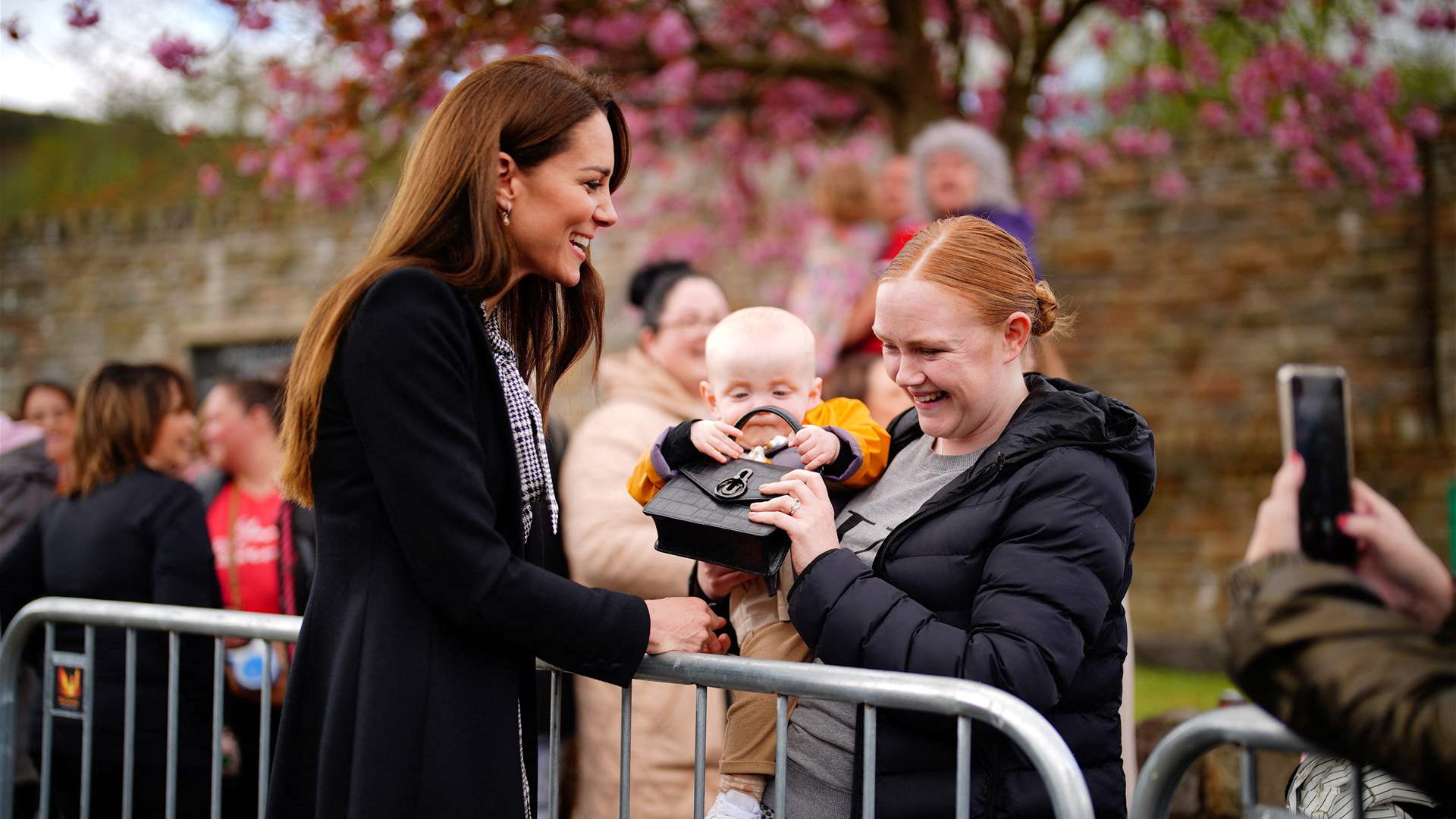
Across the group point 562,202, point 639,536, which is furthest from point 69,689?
point 562,202

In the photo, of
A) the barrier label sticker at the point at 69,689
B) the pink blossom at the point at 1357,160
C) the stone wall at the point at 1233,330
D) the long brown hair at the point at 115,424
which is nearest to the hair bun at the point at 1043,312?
the barrier label sticker at the point at 69,689

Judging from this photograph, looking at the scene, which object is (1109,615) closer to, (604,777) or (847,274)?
(604,777)

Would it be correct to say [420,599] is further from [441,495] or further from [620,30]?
[620,30]

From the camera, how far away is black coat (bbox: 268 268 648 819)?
1.88 metres

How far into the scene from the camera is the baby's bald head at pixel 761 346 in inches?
98.4

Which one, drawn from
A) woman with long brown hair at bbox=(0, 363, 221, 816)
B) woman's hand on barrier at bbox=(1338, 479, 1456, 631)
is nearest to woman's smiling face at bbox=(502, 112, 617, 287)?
woman's hand on barrier at bbox=(1338, 479, 1456, 631)

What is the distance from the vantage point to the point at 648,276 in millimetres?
4172

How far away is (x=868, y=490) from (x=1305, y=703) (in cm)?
105

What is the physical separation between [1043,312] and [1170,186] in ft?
28.4

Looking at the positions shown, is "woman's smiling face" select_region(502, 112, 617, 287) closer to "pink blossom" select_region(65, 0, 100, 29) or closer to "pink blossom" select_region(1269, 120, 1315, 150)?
"pink blossom" select_region(65, 0, 100, 29)

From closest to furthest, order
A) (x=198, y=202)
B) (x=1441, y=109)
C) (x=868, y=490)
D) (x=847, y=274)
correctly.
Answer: (x=868, y=490) < (x=847, y=274) < (x=1441, y=109) < (x=198, y=202)

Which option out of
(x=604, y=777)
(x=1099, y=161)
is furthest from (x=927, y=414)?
(x=1099, y=161)

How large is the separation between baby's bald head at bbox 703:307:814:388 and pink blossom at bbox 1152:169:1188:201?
855 centimetres

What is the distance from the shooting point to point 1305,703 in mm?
1419
